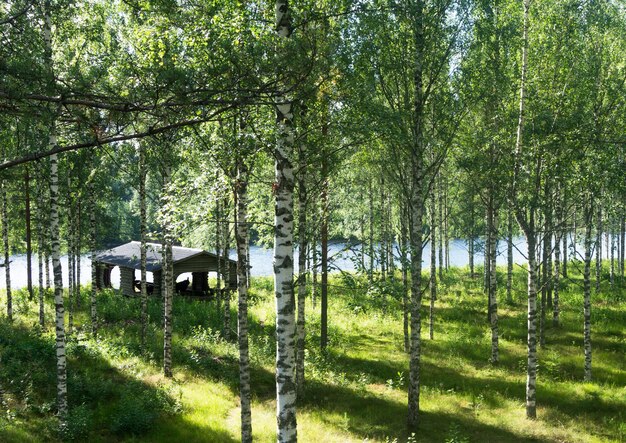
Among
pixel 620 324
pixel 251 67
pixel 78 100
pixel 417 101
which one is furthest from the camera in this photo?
pixel 620 324

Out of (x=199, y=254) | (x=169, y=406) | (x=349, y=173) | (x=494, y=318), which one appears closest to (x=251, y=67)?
(x=169, y=406)

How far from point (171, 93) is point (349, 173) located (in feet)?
68.4

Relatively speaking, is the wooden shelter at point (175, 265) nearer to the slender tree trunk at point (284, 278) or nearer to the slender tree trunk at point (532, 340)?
the slender tree trunk at point (532, 340)

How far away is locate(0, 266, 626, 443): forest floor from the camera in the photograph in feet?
35.8

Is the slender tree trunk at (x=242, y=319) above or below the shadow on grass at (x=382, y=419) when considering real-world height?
above

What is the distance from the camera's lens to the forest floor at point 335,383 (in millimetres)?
10914

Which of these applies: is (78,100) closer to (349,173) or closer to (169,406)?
(169,406)

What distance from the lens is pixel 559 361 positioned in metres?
16.7

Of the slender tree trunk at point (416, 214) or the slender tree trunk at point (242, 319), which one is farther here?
the slender tree trunk at point (416, 214)

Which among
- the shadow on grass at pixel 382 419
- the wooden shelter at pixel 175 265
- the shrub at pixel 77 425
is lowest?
the shadow on grass at pixel 382 419

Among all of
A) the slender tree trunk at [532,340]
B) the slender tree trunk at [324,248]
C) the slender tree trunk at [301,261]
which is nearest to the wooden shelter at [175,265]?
the slender tree trunk at [324,248]

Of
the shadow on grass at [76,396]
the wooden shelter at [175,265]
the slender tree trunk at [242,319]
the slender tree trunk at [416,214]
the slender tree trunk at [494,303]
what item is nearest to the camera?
the slender tree trunk at [242,319]

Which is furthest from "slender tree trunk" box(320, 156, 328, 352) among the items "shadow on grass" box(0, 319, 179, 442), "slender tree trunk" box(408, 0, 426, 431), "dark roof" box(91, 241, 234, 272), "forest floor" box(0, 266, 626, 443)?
"dark roof" box(91, 241, 234, 272)

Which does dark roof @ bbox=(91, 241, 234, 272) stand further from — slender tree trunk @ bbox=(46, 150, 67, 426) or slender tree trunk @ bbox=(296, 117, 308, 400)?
slender tree trunk @ bbox=(46, 150, 67, 426)
